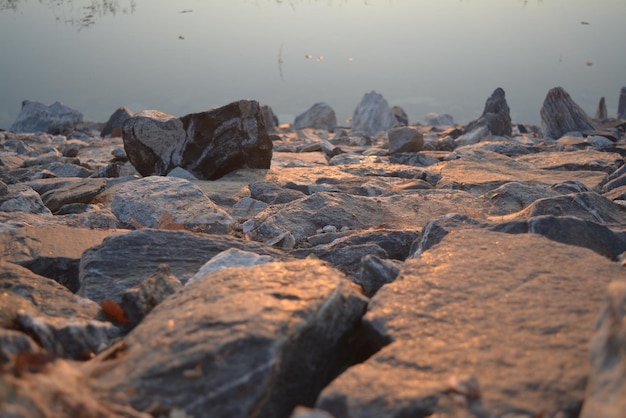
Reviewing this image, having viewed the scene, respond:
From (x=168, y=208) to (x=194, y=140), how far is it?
2.20m

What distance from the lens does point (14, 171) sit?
7039mm

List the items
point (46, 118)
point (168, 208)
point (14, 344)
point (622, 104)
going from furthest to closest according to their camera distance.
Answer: point (622, 104) → point (46, 118) → point (168, 208) → point (14, 344)

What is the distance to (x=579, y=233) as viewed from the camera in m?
2.55

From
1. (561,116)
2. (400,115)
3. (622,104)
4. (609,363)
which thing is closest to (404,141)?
(561,116)

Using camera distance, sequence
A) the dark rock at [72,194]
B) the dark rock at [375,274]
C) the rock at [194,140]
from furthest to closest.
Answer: the rock at [194,140]
the dark rock at [72,194]
the dark rock at [375,274]

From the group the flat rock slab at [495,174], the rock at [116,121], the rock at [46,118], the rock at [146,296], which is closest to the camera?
the rock at [146,296]

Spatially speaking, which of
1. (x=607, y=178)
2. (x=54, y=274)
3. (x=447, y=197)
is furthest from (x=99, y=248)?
(x=607, y=178)

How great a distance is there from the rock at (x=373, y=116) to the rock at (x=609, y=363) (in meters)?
16.8

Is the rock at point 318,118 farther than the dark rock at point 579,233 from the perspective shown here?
Yes

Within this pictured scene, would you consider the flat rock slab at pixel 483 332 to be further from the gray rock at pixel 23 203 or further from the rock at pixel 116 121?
the rock at pixel 116 121

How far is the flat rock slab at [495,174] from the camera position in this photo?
5.32m

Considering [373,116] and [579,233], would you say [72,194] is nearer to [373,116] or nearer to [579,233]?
[579,233]

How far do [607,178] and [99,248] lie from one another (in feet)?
14.6

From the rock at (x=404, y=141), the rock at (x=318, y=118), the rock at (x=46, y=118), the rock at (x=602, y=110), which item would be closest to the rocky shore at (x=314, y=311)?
the rock at (x=404, y=141)
